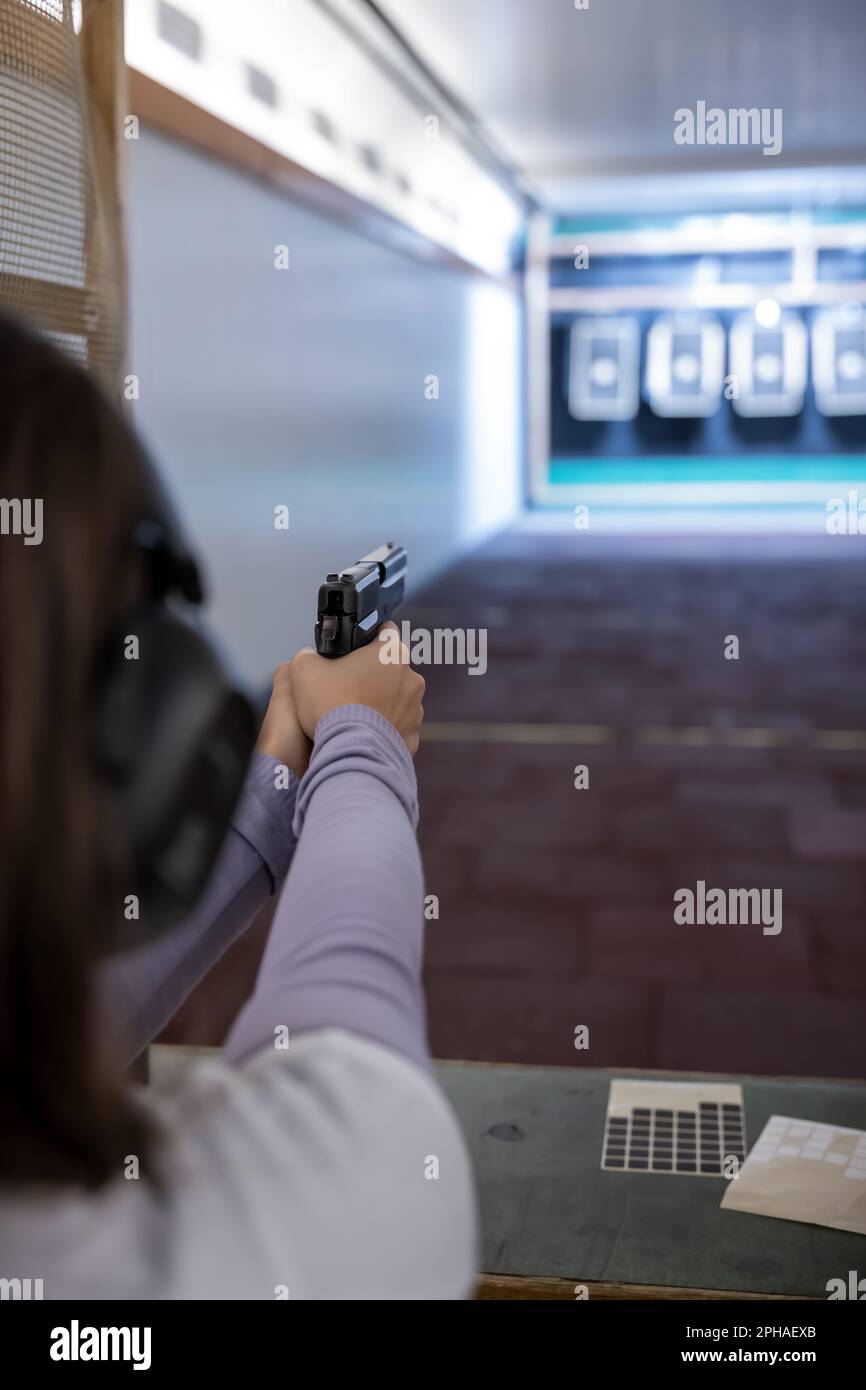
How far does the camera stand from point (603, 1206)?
1.16 metres

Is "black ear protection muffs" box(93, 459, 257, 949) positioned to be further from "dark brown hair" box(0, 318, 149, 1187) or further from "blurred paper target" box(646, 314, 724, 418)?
"blurred paper target" box(646, 314, 724, 418)

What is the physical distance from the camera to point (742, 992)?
2.33m

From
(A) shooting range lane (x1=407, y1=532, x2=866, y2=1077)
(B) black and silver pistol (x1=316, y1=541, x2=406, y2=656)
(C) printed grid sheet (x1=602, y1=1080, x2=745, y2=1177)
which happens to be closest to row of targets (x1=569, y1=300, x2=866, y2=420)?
(A) shooting range lane (x1=407, y1=532, x2=866, y2=1077)

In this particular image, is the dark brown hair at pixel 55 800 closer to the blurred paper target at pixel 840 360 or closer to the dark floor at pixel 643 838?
the dark floor at pixel 643 838

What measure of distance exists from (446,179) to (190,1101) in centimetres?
697

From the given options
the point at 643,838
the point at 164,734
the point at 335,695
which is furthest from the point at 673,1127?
the point at 643,838

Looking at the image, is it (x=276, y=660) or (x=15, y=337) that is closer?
(x=15, y=337)

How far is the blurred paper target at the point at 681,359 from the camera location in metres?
10.9

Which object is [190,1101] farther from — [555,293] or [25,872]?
[555,293]

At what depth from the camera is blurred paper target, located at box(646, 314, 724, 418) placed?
10.9 metres

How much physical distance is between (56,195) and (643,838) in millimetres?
2308

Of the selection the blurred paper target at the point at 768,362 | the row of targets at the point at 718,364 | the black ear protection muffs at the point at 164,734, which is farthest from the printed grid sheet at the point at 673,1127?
the blurred paper target at the point at 768,362

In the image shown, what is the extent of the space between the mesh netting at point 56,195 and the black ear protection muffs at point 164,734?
0.60 metres
